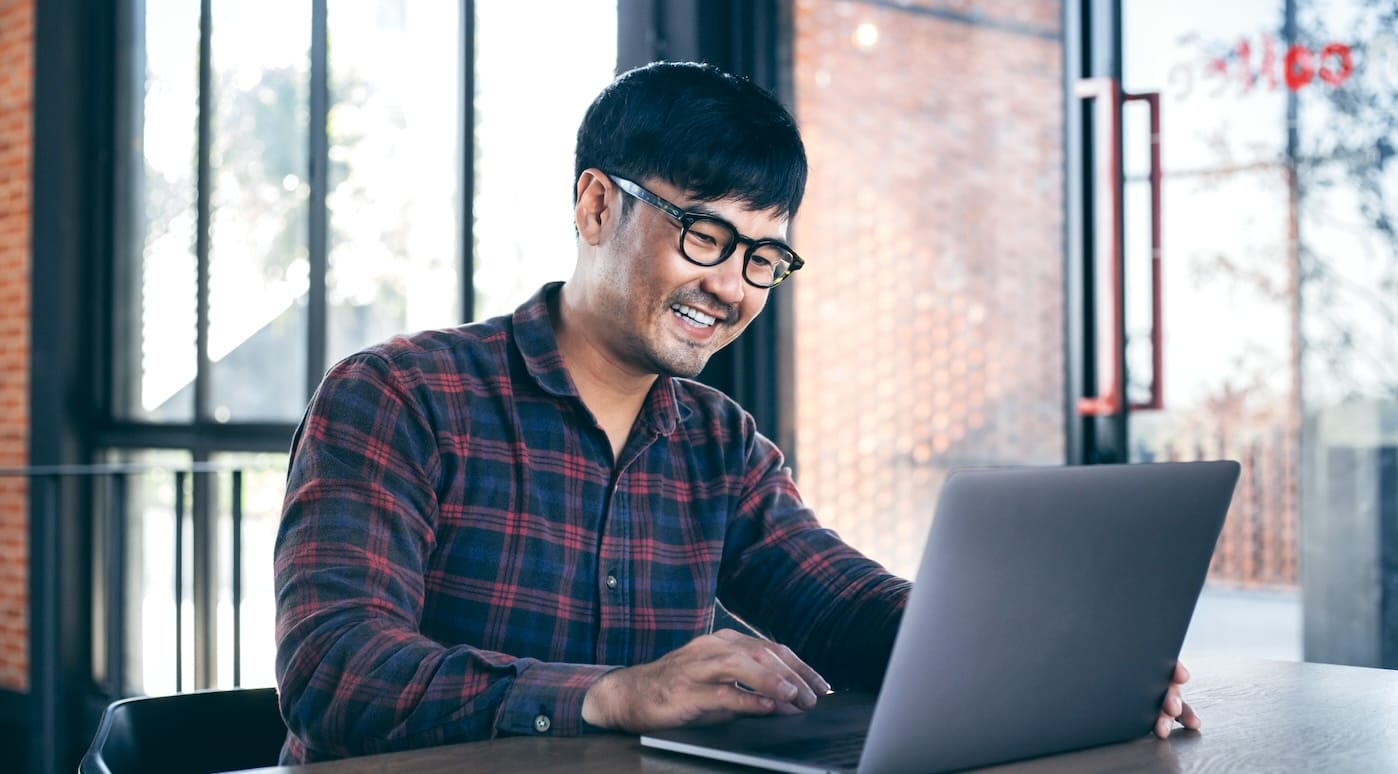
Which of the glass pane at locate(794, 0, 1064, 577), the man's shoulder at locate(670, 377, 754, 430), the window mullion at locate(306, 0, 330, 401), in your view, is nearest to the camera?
the man's shoulder at locate(670, 377, 754, 430)

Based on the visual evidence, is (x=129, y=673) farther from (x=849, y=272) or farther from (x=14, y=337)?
(x=849, y=272)

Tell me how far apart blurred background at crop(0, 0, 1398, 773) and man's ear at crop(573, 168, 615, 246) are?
0.19 feet

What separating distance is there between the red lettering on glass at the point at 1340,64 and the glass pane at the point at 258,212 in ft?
10.0

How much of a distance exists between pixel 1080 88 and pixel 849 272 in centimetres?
68

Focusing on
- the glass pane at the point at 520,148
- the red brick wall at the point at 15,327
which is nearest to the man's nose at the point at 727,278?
the glass pane at the point at 520,148

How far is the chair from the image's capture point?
4.25 ft

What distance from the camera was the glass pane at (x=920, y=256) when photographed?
3.00 meters

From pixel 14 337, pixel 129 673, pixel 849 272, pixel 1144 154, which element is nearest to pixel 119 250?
pixel 14 337

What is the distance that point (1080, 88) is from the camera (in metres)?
2.85

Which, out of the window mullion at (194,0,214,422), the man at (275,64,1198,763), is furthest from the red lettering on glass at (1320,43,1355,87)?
the window mullion at (194,0,214,422)

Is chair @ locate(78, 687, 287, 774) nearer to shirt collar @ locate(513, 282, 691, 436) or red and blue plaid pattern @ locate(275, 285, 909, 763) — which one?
red and blue plaid pattern @ locate(275, 285, 909, 763)

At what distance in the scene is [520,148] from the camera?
3945 millimetres

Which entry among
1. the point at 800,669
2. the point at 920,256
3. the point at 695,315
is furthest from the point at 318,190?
the point at 800,669

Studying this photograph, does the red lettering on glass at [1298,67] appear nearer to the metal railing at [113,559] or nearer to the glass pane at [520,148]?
the glass pane at [520,148]
